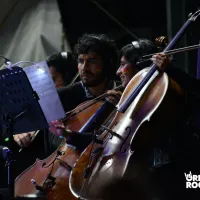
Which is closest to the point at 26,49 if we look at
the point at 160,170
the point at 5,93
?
the point at 5,93

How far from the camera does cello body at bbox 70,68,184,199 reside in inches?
101

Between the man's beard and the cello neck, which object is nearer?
the cello neck

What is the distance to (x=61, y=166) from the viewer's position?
297 cm

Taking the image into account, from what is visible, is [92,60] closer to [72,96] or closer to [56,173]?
[72,96]

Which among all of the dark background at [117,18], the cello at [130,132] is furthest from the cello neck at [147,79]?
the dark background at [117,18]

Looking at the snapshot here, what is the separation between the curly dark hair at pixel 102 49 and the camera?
3539mm

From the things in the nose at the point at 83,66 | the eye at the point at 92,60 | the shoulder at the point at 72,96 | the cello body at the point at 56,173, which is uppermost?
the eye at the point at 92,60

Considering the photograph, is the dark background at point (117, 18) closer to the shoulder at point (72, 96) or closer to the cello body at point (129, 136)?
the shoulder at point (72, 96)

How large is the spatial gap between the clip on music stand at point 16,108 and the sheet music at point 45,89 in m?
0.15

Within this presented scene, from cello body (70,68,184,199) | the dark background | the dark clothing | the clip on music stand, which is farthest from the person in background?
cello body (70,68,184,199)

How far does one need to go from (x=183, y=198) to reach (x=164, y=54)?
34.0 inches

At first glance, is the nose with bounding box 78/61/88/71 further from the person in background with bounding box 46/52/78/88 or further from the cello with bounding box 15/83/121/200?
the person in background with bounding box 46/52/78/88

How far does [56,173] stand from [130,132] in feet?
1.92

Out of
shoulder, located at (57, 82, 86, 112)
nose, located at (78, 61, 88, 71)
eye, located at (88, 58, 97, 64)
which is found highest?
eye, located at (88, 58, 97, 64)
